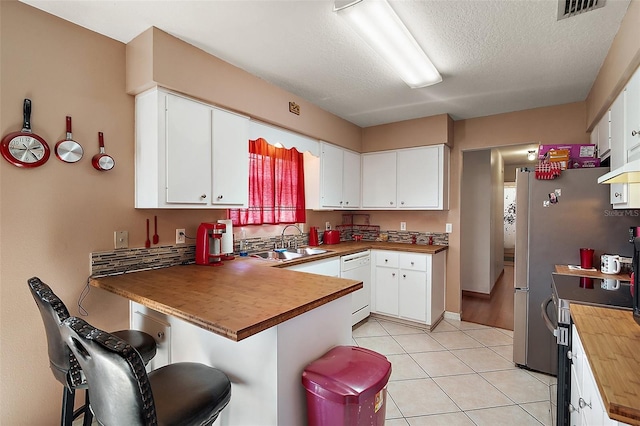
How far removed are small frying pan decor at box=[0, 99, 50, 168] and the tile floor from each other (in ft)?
8.76

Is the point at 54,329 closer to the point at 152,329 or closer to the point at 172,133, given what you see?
the point at 152,329

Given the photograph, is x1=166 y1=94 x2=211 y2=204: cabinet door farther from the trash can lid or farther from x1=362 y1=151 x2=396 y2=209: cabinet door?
x1=362 y1=151 x2=396 y2=209: cabinet door

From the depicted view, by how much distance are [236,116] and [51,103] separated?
45.1 inches

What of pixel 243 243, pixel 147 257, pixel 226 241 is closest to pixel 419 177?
pixel 243 243

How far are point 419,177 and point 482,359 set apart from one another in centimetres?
208

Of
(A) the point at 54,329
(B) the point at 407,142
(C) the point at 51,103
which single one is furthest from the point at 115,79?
(B) the point at 407,142

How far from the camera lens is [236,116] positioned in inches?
98.6

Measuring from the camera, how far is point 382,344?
3.15 m

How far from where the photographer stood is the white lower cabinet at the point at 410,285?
351cm

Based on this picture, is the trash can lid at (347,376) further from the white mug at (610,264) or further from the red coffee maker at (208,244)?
the white mug at (610,264)

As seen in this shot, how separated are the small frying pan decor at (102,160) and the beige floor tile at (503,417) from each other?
2920 mm

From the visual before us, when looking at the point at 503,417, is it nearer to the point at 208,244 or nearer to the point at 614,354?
the point at 614,354

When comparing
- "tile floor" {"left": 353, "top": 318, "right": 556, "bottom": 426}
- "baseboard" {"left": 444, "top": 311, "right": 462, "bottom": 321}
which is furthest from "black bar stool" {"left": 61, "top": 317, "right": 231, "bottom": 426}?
"baseboard" {"left": 444, "top": 311, "right": 462, "bottom": 321}

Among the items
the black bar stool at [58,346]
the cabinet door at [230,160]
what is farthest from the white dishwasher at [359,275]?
the black bar stool at [58,346]
